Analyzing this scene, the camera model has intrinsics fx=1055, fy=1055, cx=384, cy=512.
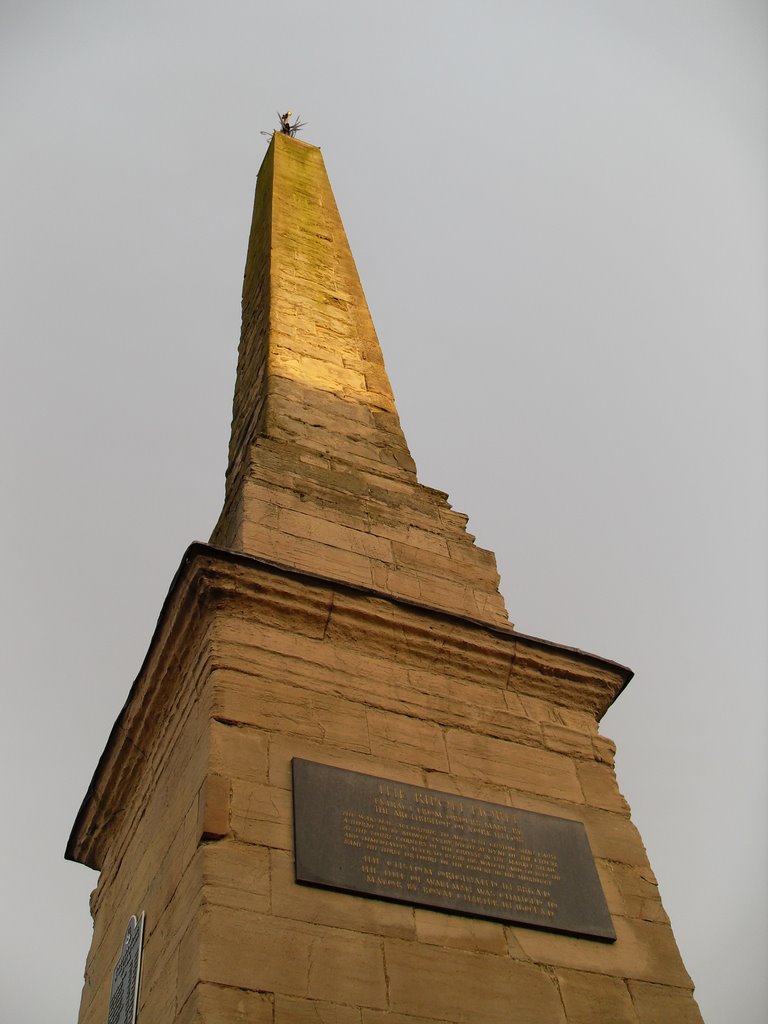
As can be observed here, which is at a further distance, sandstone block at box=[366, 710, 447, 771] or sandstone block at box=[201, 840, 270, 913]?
sandstone block at box=[366, 710, 447, 771]

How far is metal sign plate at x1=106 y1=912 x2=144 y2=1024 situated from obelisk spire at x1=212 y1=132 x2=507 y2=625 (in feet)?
7.39

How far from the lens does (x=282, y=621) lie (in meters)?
5.70

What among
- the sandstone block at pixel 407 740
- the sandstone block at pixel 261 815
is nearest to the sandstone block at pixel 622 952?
the sandstone block at pixel 407 740

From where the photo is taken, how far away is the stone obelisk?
13.9 ft

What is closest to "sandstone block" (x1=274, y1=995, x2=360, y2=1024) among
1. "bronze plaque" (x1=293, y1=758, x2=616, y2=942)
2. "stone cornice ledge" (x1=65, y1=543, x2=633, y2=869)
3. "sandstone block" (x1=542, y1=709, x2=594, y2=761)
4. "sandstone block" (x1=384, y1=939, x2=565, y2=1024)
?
"sandstone block" (x1=384, y1=939, x2=565, y2=1024)

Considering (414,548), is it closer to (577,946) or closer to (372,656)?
(372,656)

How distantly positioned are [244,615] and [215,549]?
→ 0.38 meters

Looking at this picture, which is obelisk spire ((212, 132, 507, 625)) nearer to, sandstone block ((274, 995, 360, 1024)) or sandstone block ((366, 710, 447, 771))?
sandstone block ((366, 710, 447, 771))

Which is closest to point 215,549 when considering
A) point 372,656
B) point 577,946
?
point 372,656

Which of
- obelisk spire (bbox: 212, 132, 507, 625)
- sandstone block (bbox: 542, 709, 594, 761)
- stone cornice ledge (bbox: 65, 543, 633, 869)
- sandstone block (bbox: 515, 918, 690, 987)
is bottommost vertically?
sandstone block (bbox: 515, 918, 690, 987)

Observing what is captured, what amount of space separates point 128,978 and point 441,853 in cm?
158

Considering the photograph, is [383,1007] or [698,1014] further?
[698,1014]

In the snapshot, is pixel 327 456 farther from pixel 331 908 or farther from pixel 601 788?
pixel 331 908

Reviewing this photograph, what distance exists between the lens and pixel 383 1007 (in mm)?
4121
